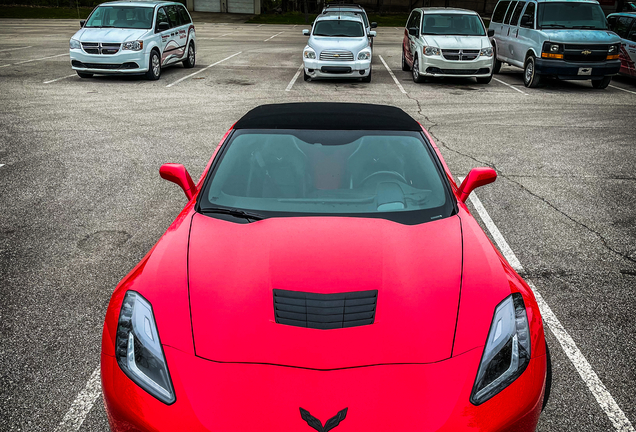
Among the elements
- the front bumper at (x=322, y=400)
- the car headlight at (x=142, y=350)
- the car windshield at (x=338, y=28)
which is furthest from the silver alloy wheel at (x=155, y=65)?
the front bumper at (x=322, y=400)

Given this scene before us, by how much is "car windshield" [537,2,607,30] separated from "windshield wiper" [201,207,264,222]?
14420mm

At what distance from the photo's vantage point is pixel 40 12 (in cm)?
4862

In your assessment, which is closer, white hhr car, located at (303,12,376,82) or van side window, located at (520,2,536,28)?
white hhr car, located at (303,12,376,82)

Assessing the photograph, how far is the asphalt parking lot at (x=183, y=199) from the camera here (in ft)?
11.2

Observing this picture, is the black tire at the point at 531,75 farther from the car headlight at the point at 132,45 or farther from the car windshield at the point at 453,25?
the car headlight at the point at 132,45

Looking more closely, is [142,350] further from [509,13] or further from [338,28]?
[509,13]

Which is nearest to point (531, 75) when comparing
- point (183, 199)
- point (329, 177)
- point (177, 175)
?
point (183, 199)

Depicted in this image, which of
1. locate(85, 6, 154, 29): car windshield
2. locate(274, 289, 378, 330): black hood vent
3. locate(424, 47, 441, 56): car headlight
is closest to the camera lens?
locate(274, 289, 378, 330): black hood vent

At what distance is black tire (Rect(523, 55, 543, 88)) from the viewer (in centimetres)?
1506

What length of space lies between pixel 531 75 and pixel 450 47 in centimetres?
Result: 247

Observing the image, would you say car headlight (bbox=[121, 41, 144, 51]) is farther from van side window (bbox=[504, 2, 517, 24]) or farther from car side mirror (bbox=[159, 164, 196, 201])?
car side mirror (bbox=[159, 164, 196, 201])

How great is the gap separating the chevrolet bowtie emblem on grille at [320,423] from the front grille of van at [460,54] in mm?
14432

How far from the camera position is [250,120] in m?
3.91

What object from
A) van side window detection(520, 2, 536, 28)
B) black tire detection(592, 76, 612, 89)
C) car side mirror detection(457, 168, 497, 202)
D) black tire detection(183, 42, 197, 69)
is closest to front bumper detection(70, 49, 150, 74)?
black tire detection(183, 42, 197, 69)
